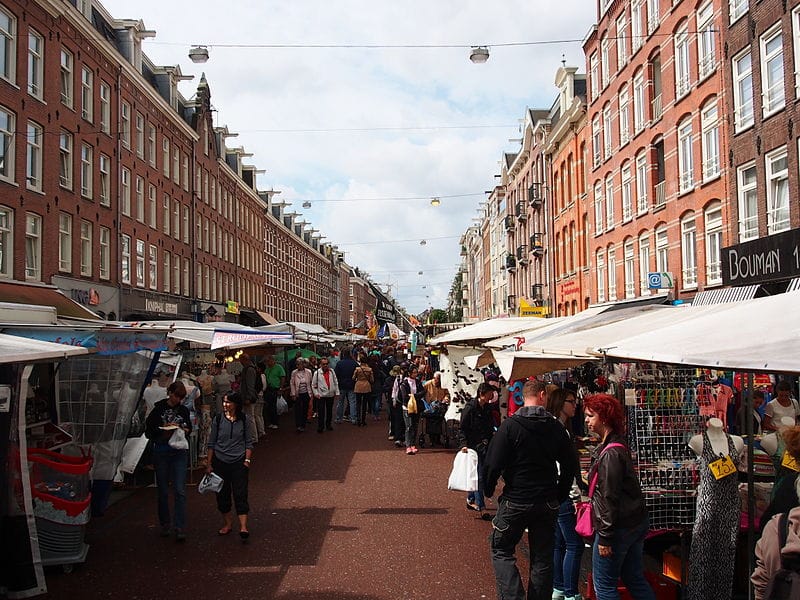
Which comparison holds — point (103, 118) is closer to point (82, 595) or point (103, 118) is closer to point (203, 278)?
point (203, 278)

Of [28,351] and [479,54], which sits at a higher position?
[479,54]

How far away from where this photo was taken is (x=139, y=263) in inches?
1197

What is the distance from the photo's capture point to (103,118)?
26719 millimetres

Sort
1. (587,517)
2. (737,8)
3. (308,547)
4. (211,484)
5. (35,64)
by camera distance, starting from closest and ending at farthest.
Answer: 1. (587,517)
2. (308,547)
3. (211,484)
4. (737,8)
5. (35,64)

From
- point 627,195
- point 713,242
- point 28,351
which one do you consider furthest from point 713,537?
point 627,195

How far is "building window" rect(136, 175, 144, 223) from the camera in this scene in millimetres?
30344

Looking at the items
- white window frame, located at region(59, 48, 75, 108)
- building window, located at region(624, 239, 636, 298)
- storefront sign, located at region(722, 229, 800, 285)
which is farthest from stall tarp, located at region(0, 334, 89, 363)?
building window, located at region(624, 239, 636, 298)

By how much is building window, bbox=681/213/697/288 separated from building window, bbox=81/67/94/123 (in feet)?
69.8

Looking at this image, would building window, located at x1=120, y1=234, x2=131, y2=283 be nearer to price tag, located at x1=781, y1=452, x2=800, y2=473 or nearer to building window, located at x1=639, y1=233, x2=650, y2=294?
building window, located at x1=639, y1=233, x2=650, y2=294

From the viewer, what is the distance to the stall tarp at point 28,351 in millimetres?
4465

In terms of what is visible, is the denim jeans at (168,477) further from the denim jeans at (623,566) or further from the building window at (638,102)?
the building window at (638,102)

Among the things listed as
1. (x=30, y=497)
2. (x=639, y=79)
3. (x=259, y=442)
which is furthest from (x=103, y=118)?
(x=30, y=497)

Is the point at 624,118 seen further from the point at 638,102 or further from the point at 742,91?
the point at 742,91

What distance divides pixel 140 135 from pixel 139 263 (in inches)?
229
